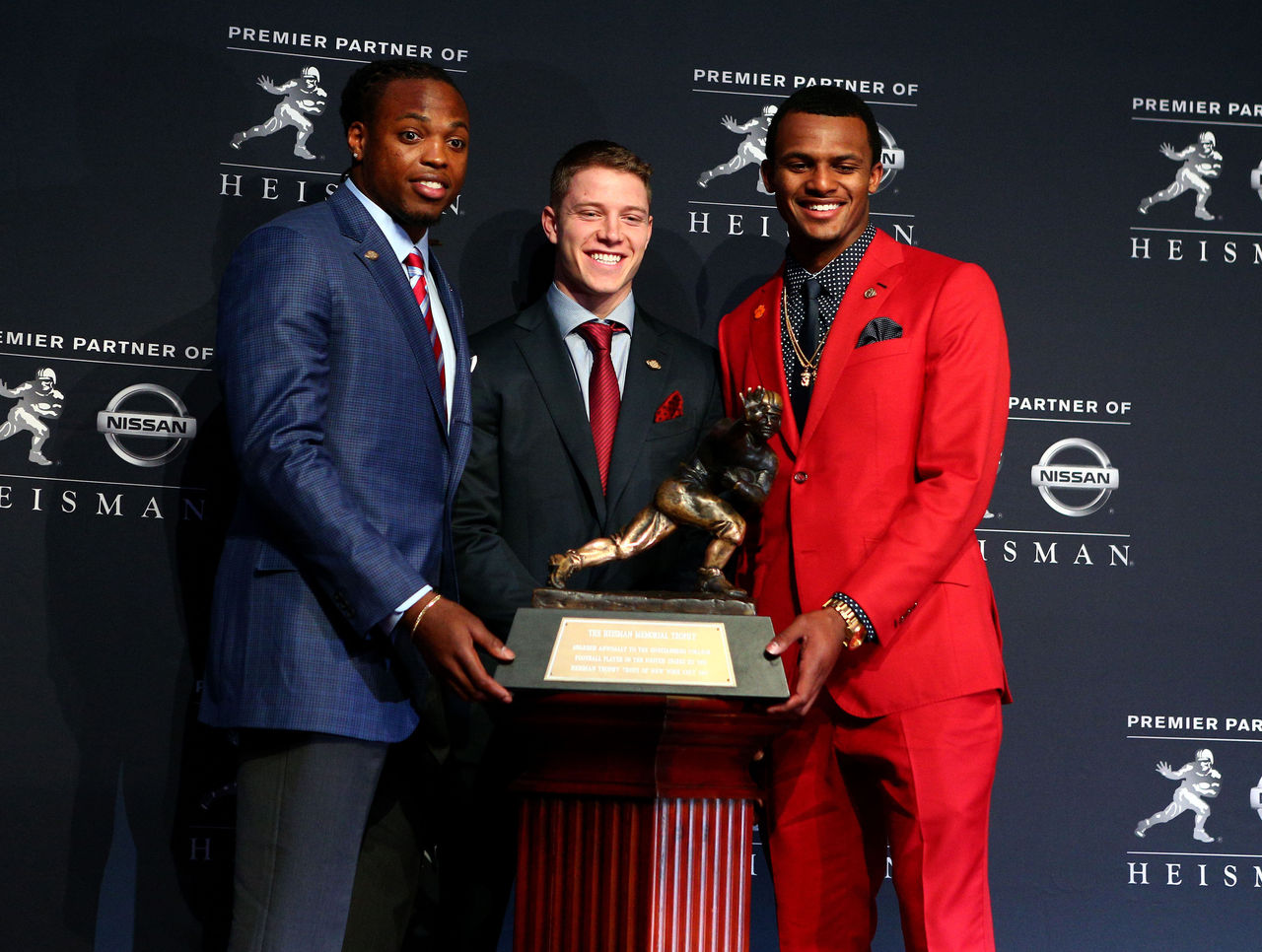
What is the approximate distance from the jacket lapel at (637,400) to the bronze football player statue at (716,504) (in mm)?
436

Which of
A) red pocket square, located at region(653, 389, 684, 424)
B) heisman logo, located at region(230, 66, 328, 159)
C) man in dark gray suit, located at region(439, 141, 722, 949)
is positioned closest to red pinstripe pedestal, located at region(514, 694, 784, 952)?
man in dark gray suit, located at region(439, 141, 722, 949)

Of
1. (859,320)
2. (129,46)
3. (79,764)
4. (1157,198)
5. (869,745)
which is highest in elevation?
(129,46)

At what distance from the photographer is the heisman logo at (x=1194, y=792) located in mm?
3299

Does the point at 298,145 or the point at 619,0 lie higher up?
A: the point at 619,0

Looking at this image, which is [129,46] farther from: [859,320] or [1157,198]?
[1157,198]

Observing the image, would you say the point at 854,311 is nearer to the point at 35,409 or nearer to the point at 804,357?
the point at 804,357

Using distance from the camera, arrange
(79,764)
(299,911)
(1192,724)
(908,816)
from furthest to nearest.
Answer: (1192,724) → (79,764) → (908,816) → (299,911)

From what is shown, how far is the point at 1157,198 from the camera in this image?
3471 millimetres

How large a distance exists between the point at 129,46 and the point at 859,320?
212 cm

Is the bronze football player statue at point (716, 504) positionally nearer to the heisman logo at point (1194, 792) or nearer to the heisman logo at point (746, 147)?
the heisman logo at point (746, 147)

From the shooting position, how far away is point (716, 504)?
7.21ft

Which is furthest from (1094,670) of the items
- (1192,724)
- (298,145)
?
(298,145)

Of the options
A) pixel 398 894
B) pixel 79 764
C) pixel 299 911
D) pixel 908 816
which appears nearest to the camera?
pixel 299 911

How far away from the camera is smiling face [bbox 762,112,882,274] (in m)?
2.59
